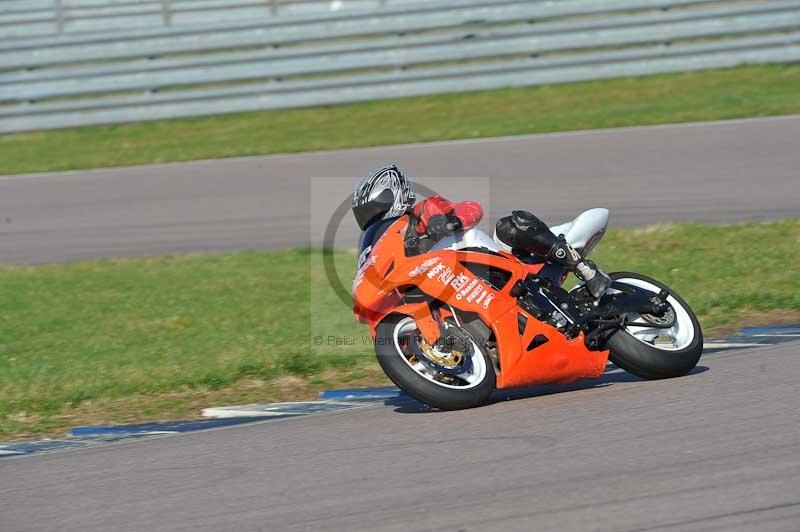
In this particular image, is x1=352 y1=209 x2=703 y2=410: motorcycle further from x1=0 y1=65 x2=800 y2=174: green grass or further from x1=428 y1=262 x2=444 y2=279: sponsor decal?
x1=0 y1=65 x2=800 y2=174: green grass

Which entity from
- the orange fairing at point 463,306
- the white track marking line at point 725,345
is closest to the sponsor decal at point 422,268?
the orange fairing at point 463,306

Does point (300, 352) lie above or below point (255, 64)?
below

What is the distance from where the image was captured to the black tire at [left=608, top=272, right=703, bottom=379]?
18.4 ft

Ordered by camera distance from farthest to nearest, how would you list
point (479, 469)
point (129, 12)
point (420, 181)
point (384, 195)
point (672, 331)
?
1. point (129, 12)
2. point (420, 181)
3. point (672, 331)
4. point (384, 195)
5. point (479, 469)

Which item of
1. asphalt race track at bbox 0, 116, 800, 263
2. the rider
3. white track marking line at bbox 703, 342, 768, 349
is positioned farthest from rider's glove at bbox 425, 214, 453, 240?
asphalt race track at bbox 0, 116, 800, 263

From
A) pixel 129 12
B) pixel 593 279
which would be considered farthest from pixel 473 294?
pixel 129 12

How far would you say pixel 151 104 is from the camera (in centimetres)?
1605

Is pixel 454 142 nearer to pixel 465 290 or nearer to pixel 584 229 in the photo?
pixel 584 229

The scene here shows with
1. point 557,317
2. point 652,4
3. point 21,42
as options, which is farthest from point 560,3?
point 557,317

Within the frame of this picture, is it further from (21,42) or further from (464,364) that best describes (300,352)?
(21,42)

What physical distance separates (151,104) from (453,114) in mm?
4439

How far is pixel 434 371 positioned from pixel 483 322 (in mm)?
358

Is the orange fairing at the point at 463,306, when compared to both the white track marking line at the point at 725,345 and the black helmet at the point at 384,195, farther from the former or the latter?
the white track marking line at the point at 725,345

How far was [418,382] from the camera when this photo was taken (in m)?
5.34
